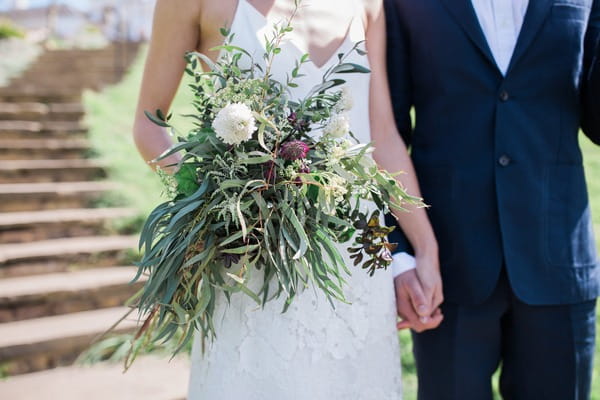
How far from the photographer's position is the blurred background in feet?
10.8

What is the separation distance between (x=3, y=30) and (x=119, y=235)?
12290 millimetres

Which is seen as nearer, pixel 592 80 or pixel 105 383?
pixel 592 80

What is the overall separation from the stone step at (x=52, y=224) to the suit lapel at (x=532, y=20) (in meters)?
3.79

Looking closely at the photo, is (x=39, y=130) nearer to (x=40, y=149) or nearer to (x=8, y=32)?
(x=40, y=149)

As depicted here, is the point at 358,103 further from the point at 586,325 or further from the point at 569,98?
the point at 586,325

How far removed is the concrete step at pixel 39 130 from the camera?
6.29m

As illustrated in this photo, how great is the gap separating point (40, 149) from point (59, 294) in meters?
2.58

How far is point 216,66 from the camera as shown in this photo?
125 cm

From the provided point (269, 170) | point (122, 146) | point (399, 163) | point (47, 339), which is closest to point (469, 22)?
point (399, 163)

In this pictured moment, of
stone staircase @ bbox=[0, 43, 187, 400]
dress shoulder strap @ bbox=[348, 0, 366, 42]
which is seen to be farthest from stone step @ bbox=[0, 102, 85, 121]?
dress shoulder strap @ bbox=[348, 0, 366, 42]

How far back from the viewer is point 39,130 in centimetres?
640

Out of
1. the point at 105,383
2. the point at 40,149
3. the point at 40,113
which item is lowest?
the point at 105,383

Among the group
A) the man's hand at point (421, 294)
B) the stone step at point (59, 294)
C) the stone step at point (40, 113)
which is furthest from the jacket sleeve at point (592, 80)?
the stone step at point (40, 113)

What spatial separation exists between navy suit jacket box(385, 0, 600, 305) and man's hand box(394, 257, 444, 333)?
81 mm
